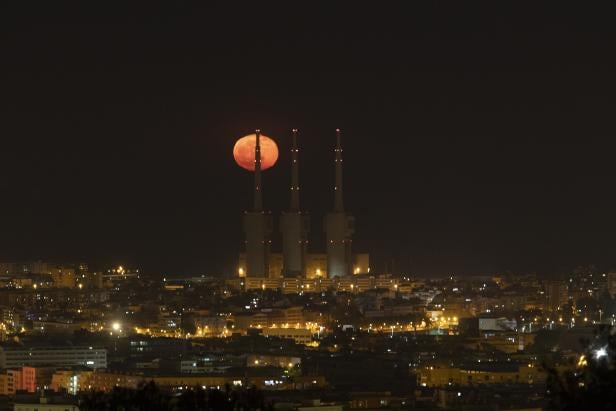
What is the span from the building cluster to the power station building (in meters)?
0.55

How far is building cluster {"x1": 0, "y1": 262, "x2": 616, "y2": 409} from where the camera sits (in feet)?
110

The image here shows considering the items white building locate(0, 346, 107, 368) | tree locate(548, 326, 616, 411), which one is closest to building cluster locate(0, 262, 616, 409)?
white building locate(0, 346, 107, 368)

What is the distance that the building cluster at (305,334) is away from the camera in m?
33.4

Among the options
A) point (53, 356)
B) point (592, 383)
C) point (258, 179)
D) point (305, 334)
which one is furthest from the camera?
point (258, 179)

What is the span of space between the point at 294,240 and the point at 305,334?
14063 millimetres

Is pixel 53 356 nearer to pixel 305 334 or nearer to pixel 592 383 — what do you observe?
pixel 305 334

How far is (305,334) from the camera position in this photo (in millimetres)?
49500

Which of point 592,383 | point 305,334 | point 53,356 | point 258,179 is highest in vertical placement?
point 258,179

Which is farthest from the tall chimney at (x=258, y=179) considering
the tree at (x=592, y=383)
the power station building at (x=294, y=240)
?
the tree at (x=592, y=383)

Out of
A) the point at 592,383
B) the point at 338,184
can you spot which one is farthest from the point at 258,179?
the point at 592,383

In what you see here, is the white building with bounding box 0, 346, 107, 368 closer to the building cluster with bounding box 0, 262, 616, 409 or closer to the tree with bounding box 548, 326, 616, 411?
the building cluster with bounding box 0, 262, 616, 409

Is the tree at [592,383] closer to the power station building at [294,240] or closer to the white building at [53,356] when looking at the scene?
the white building at [53,356]

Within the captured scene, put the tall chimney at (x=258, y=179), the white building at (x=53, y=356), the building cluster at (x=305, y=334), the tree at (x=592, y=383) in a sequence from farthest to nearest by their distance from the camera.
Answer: the tall chimney at (x=258, y=179), the white building at (x=53, y=356), the building cluster at (x=305, y=334), the tree at (x=592, y=383)

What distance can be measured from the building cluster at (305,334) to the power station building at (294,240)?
1.80ft
